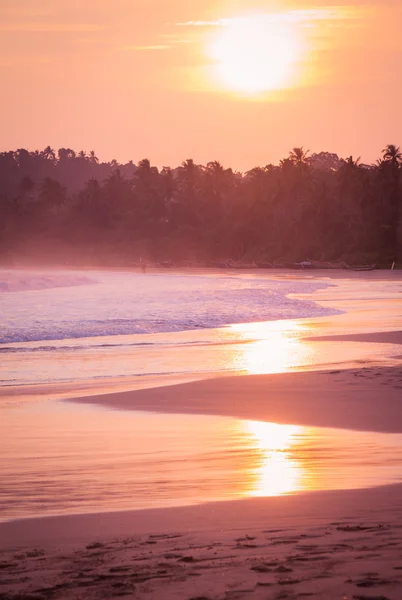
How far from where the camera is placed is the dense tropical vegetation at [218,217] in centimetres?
11838

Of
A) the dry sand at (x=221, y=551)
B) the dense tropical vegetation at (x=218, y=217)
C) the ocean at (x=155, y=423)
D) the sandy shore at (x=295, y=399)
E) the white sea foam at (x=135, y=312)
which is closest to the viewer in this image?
the dry sand at (x=221, y=551)

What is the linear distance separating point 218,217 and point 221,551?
144 meters

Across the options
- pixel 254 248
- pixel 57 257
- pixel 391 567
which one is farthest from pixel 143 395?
pixel 57 257

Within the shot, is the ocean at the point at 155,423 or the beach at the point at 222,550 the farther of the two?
the ocean at the point at 155,423

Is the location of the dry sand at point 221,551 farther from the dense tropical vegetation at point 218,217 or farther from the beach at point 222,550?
the dense tropical vegetation at point 218,217

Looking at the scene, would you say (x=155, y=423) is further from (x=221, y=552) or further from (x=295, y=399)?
(x=221, y=552)

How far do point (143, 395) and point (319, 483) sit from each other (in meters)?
6.42

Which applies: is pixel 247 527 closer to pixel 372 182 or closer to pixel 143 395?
pixel 143 395

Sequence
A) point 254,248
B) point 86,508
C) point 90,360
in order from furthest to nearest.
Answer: point 254,248 → point 90,360 → point 86,508

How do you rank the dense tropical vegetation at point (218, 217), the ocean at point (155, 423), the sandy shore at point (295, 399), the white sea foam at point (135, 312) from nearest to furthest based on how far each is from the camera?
the ocean at point (155, 423)
the sandy shore at point (295, 399)
the white sea foam at point (135, 312)
the dense tropical vegetation at point (218, 217)

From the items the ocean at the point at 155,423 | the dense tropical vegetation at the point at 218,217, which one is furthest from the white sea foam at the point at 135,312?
the dense tropical vegetation at the point at 218,217

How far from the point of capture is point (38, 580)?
16.6 ft

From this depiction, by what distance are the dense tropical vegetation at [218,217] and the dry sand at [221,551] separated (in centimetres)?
10906

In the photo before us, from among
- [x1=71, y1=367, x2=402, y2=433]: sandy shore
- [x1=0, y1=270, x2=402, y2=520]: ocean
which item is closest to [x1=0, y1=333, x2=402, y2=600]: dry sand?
[x1=0, y1=270, x2=402, y2=520]: ocean
